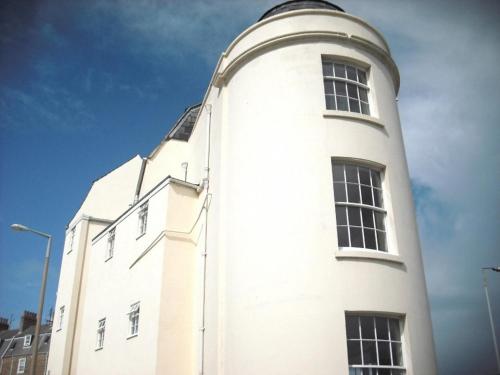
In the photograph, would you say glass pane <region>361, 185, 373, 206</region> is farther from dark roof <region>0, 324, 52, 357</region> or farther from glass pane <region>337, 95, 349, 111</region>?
dark roof <region>0, 324, 52, 357</region>

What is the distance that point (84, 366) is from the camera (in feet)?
58.7

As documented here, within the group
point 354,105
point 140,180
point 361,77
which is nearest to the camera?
point 354,105

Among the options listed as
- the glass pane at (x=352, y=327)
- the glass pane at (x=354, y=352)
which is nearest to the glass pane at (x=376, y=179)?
the glass pane at (x=352, y=327)

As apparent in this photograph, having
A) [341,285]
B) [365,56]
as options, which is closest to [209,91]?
[365,56]

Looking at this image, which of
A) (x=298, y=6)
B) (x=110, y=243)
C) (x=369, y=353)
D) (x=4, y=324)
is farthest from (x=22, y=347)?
(x=369, y=353)

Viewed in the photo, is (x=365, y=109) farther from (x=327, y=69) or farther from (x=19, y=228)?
(x=19, y=228)

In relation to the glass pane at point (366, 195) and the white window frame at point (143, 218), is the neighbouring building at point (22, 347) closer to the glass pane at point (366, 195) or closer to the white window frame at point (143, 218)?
the white window frame at point (143, 218)

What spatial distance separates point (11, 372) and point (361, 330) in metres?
60.2

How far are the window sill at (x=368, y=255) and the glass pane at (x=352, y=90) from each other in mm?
4592

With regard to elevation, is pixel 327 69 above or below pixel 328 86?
above

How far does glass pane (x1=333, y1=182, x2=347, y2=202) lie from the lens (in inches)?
454

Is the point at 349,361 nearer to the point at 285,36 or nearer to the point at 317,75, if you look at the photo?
the point at 317,75

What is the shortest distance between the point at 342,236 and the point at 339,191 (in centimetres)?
111

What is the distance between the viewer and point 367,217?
11578 mm
